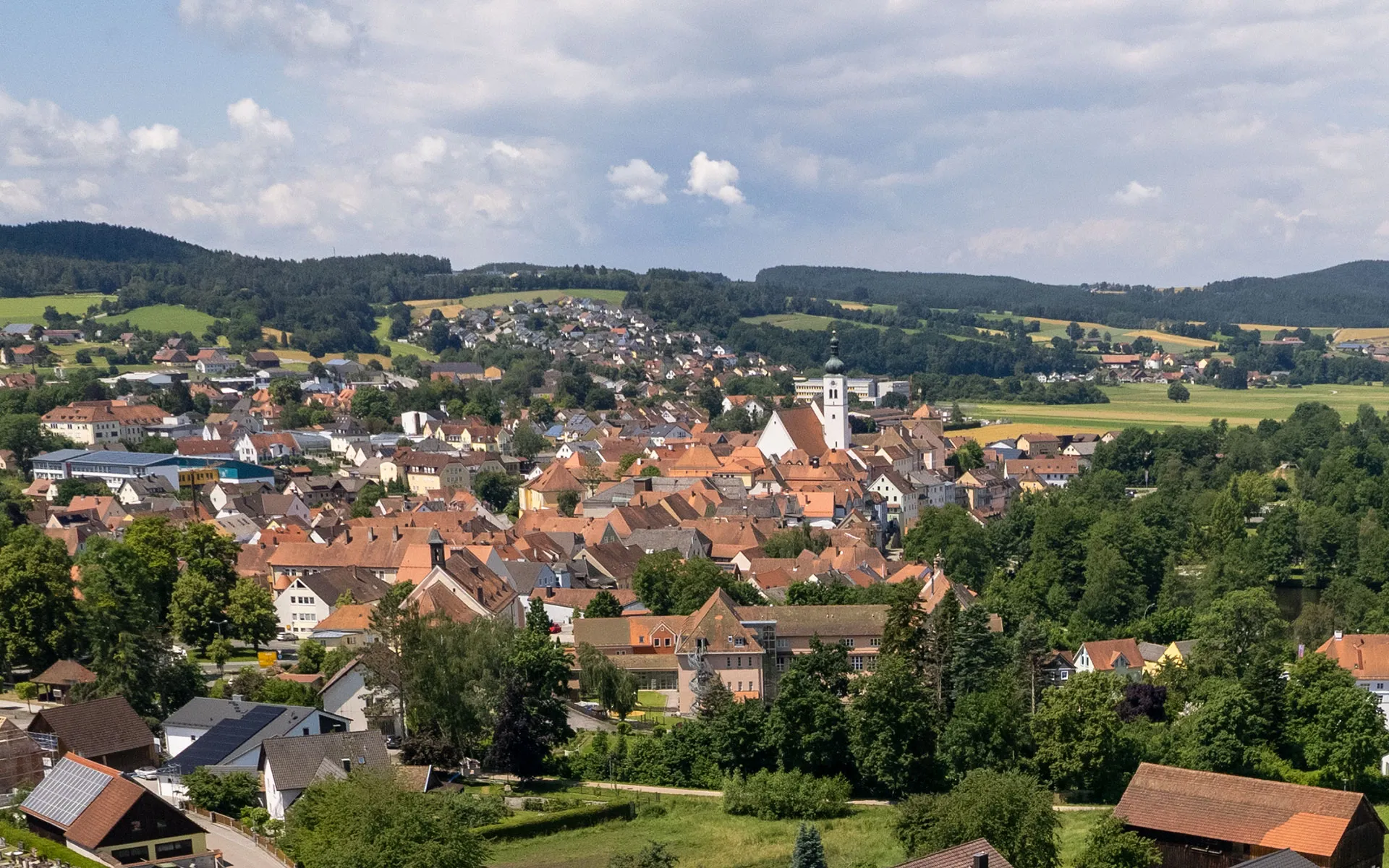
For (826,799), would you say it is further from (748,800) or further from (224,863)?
(224,863)

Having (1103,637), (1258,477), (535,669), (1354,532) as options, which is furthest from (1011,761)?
(1258,477)

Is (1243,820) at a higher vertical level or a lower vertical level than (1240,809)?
lower

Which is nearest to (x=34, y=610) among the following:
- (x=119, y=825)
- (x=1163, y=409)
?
(x=119, y=825)

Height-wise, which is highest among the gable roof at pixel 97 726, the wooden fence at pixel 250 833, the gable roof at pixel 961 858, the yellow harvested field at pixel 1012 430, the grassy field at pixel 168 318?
the grassy field at pixel 168 318

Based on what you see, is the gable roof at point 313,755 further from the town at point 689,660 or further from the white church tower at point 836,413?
the white church tower at point 836,413

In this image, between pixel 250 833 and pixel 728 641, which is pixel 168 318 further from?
pixel 250 833

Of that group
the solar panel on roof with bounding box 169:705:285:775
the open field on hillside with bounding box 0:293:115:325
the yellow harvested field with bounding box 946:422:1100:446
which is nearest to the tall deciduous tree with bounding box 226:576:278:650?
the solar panel on roof with bounding box 169:705:285:775

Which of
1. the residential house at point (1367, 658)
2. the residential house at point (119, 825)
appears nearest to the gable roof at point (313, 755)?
the residential house at point (119, 825)
